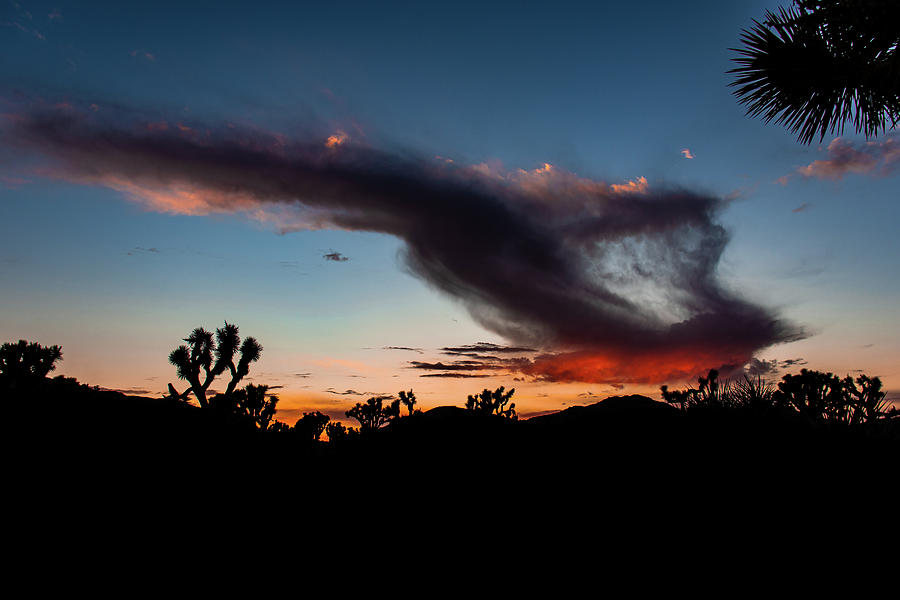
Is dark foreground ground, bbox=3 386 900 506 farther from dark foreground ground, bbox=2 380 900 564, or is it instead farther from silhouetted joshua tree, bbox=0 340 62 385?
silhouetted joshua tree, bbox=0 340 62 385

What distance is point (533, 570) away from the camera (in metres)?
4.56

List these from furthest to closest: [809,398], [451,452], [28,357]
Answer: [28,357], [809,398], [451,452]

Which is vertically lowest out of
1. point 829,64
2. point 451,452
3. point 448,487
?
point 448,487

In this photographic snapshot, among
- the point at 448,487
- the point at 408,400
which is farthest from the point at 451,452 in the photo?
the point at 408,400

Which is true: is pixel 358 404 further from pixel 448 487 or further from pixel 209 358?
pixel 448 487

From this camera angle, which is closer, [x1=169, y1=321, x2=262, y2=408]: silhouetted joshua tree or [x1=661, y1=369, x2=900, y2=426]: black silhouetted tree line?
[x1=661, y1=369, x2=900, y2=426]: black silhouetted tree line

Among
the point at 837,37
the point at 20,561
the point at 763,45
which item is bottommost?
the point at 20,561

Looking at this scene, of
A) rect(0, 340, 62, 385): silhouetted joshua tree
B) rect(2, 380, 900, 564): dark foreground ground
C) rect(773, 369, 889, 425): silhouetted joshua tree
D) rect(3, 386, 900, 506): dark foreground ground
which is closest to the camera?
rect(2, 380, 900, 564): dark foreground ground

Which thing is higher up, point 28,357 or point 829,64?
point 829,64

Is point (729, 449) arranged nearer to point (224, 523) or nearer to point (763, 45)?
point (224, 523)

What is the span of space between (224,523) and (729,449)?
556cm

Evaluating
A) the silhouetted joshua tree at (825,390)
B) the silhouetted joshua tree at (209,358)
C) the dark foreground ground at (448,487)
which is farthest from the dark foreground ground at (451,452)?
the silhouetted joshua tree at (209,358)

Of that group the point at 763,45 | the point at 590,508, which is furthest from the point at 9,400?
the point at 763,45

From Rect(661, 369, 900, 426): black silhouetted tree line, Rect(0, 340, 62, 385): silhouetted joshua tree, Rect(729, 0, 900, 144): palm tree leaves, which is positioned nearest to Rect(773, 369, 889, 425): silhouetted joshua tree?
Rect(661, 369, 900, 426): black silhouetted tree line
